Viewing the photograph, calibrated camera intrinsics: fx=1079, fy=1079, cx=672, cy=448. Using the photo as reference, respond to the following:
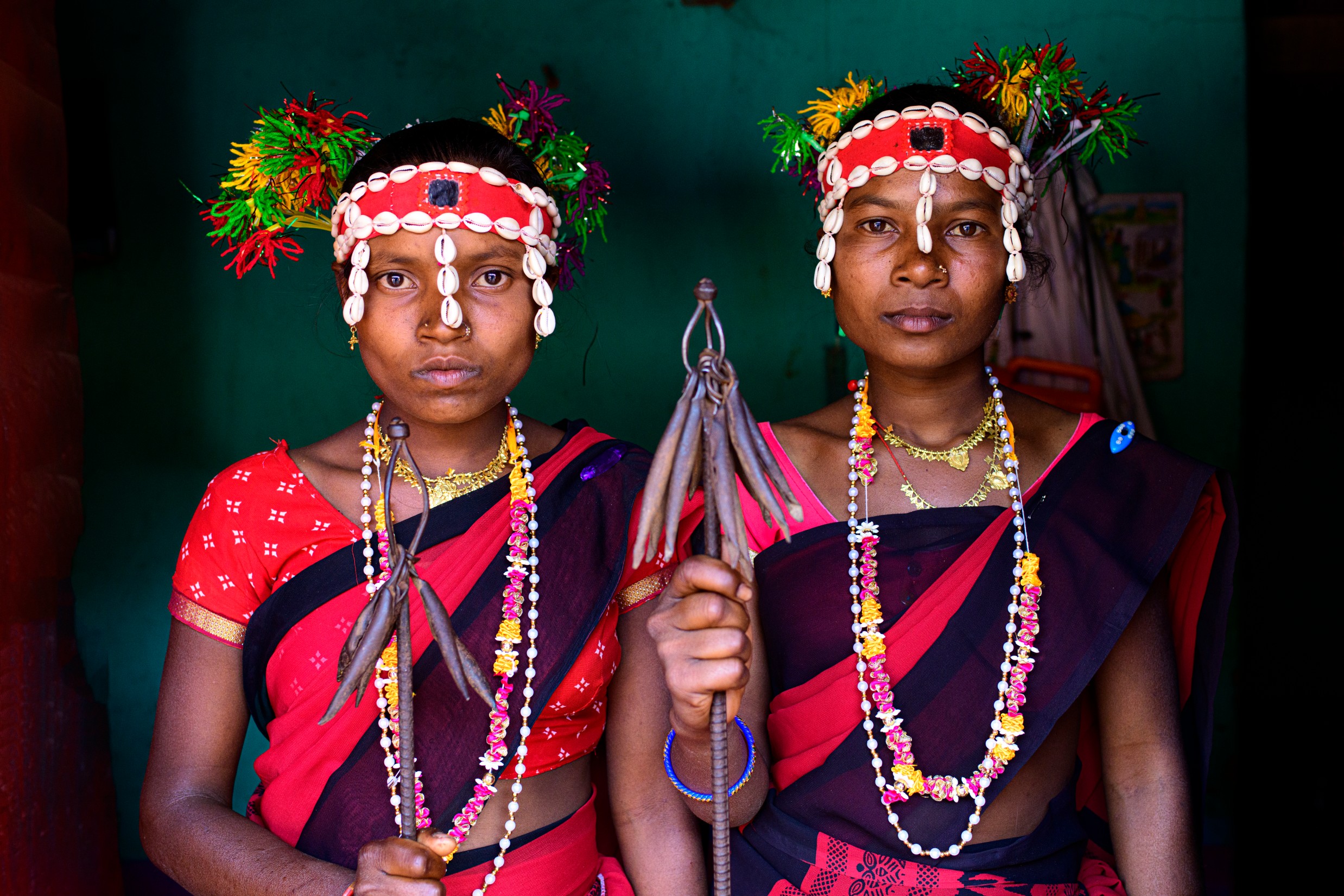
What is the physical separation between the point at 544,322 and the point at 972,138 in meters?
0.98

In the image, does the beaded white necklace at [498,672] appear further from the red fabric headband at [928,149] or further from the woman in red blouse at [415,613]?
the red fabric headband at [928,149]

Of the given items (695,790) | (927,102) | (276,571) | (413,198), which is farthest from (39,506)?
(927,102)

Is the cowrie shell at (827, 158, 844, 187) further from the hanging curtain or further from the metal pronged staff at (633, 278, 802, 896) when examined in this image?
the hanging curtain

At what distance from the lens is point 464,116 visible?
374cm

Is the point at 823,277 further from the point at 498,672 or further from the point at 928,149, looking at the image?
the point at 498,672

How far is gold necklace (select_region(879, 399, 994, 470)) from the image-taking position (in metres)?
2.37

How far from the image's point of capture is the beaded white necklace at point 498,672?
2049 mm

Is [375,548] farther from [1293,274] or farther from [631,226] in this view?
[1293,274]

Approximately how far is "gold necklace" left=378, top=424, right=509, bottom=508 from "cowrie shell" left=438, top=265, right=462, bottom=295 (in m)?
0.39

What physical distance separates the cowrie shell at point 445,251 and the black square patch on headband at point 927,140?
0.97m

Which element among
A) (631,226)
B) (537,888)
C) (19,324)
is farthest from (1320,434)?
(19,324)

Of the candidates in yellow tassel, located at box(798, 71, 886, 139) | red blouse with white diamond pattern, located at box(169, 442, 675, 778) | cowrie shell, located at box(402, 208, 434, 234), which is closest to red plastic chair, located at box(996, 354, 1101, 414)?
yellow tassel, located at box(798, 71, 886, 139)

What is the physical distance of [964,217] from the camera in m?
2.23

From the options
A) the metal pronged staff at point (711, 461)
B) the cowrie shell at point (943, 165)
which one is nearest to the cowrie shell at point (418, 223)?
the metal pronged staff at point (711, 461)
